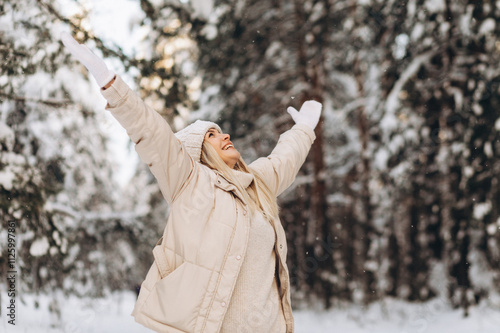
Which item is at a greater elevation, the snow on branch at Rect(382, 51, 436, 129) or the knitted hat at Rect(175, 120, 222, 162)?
the snow on branch at Rect(382, 51, 436, 129)

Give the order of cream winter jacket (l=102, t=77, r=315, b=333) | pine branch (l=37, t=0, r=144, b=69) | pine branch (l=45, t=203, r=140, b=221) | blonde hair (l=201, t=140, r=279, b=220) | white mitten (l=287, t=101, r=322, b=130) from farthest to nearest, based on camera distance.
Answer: pine branch (l=45, t=203, r=140, b=221)
pine branch (l=37, t=0, r=144, b=69)
white mitten (l=287, t=101, r=322, b=130)
blonde hair (l=201, t=140, r=279, b=220)
cream winter jacket (l=102, t=77, r=315, b=333)

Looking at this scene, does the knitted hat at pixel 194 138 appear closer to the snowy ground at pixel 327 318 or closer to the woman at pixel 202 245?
the woman at pixel 202 245

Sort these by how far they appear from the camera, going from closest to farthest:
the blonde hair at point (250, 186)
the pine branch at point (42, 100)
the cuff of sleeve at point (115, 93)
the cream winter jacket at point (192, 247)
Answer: the cuff of sleeve at point (115, 93) < the cream winter jacket at point (192, 247) < the blonde hair at point (250, 186) < the pine branch at point (42, 100)

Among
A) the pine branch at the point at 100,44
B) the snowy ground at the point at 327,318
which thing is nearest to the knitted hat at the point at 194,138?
the pine branch at the point at 100,44

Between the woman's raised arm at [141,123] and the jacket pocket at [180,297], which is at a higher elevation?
the woman's raised arm at [141,123]

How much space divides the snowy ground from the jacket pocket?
2.57 meters

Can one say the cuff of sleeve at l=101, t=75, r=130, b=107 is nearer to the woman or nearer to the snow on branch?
the woman

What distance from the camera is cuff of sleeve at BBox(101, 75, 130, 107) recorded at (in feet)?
5.44

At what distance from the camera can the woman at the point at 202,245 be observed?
1.78 m

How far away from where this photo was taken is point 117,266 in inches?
219

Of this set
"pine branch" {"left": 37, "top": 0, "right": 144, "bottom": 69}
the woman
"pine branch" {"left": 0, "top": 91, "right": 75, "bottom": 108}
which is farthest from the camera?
"pine branch" {"left": 37, "top": 0, "right": 144, "bottom": 69}

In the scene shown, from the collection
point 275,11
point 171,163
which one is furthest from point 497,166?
point 171,163

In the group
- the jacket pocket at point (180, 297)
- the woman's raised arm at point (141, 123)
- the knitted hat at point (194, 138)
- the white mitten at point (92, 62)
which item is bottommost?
the jacket pocket at point (180, 297)

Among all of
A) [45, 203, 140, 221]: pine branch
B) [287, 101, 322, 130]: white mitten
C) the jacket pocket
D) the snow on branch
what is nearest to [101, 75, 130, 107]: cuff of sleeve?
the jacket pocket
